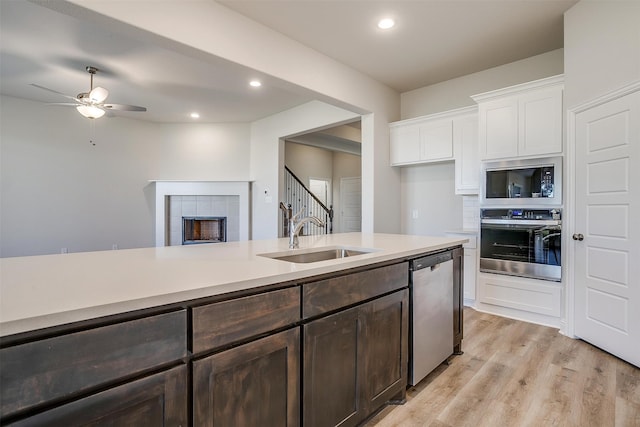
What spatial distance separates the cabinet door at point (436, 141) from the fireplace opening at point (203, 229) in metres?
4.08

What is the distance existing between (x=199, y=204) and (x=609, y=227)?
20.1ft

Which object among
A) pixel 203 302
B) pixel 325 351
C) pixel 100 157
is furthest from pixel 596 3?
pixel 100 157

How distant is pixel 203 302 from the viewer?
3.37ft

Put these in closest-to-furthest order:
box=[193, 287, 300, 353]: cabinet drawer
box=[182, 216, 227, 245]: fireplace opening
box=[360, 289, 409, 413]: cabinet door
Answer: box=[193, 287, 300, 353]: cabinet drawer → box=[360, 289, 409, 413]: cabinet door → box=[182, 216, 227, 245]: fireplace opening

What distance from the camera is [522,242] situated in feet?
10.8

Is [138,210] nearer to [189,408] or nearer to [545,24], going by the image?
[189,408]

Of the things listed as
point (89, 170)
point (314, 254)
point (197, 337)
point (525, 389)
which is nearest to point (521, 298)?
point (525, 389)

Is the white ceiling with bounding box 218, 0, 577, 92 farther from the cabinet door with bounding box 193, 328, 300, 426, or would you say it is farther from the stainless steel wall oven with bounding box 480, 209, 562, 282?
the cabinet door with bounding box 193, 328, 300, 426

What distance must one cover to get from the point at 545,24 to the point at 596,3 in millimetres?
503

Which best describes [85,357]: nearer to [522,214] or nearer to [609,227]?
[609,227]

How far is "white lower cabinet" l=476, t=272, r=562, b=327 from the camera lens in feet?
10.4

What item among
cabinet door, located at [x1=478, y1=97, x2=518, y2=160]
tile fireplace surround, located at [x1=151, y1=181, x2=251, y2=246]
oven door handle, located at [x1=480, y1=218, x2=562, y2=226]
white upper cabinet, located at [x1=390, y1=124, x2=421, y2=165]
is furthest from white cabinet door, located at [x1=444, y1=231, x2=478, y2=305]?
tile fireplace surround, located at [x1=151, y1=181, x2=251, y2=246]

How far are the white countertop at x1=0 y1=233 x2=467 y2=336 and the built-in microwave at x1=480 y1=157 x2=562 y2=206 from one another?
2.20 meters

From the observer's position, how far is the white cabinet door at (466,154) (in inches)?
153
